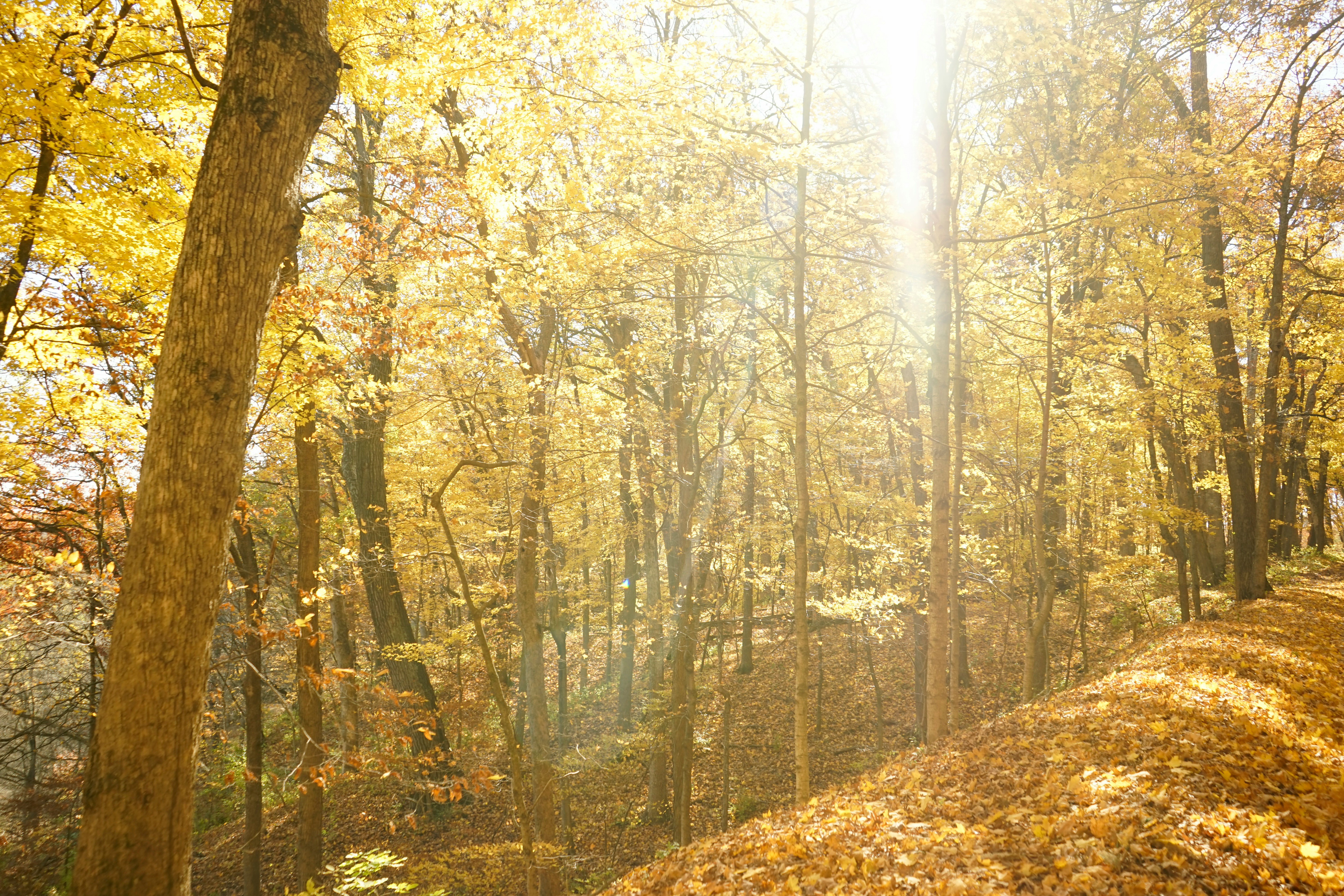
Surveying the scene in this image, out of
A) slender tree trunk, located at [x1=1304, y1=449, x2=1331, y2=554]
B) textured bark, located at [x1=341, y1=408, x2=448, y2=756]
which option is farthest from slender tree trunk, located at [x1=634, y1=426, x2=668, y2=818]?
slender tree trunk, located at [x1=1304, y1=449, x2=1331, y2=554]

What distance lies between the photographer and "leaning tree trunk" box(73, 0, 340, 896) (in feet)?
9.53

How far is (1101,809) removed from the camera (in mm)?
4461

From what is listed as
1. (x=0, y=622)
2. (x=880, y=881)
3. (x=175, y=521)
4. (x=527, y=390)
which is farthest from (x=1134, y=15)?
(x=0, y=622)

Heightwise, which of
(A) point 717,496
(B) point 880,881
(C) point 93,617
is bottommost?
(B) point 880,881

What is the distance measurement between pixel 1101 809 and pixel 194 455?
5.82 meters

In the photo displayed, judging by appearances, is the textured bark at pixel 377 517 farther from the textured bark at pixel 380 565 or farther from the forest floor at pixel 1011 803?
the forest floor at pixel 1011 803

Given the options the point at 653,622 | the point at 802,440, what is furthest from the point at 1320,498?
the point at 802,440

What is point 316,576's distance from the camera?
8.48 meters

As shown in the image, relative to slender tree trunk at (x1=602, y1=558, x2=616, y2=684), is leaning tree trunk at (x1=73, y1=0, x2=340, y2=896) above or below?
above

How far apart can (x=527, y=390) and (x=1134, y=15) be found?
44.5ft

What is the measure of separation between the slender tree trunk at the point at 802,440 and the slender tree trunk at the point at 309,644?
5.73 metres

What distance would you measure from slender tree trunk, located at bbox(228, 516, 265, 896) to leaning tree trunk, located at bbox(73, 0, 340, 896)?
5202 mm

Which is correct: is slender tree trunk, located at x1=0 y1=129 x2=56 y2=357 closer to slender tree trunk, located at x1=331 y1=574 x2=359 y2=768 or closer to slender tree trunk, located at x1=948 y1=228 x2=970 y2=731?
slender tree trunk, located at x1=331 y1=574 x2=359 y2=768

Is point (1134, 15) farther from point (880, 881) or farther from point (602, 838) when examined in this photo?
point (602, 838)
